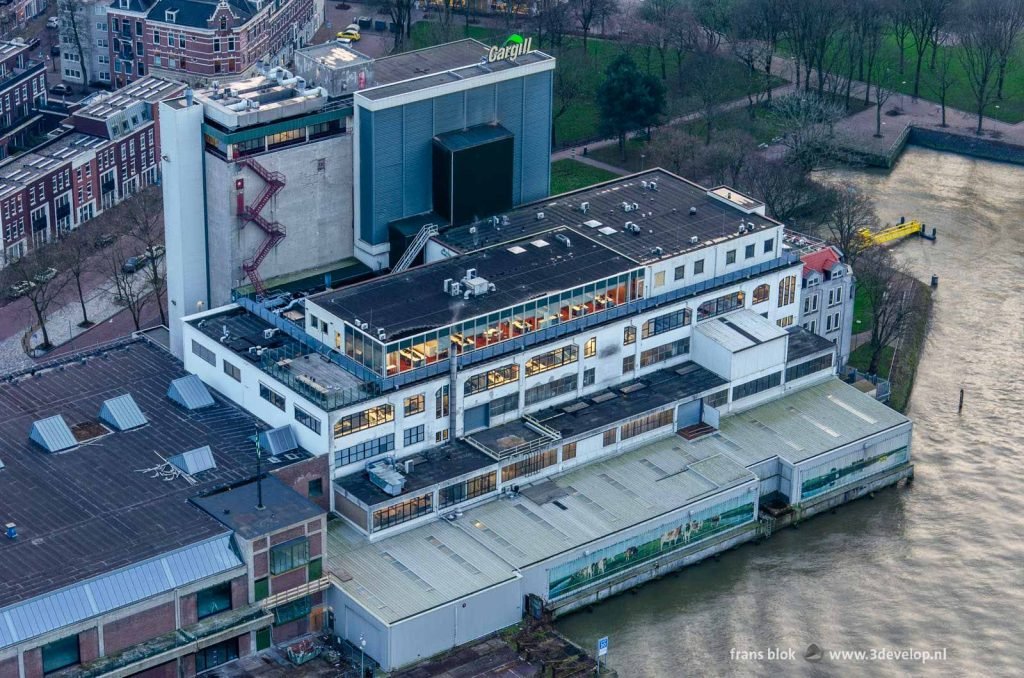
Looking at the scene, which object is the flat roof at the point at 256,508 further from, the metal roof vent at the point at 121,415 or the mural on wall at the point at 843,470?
the mural on wall at the point at 843,470

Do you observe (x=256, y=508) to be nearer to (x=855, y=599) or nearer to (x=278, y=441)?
(x=278, y=441)

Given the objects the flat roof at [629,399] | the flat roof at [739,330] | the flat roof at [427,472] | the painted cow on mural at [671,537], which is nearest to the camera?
the flat roof at [427,472]

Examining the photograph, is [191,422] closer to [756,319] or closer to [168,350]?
[168,350]

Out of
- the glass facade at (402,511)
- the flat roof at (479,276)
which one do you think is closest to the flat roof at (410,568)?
the glass facade at (402,511)

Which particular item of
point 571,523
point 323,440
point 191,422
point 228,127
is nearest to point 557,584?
point 571,523

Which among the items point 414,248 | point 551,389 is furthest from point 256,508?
point 414,248

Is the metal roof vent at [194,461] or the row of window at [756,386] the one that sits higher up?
the metal roof vent at [194,461]
